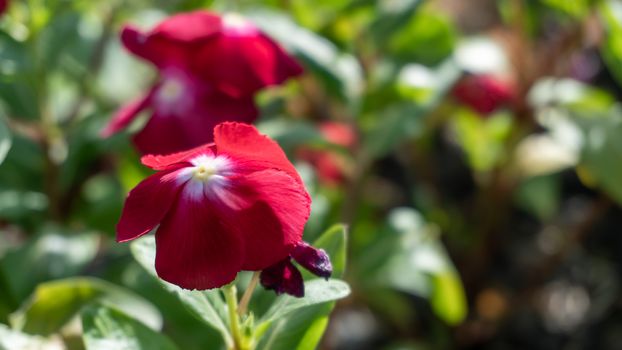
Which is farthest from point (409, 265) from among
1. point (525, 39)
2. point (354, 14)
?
point (525, 39)

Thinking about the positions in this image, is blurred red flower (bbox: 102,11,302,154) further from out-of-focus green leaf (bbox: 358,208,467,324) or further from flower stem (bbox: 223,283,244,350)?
out-of-focus green leaf (bbox: 358,208,467,324)

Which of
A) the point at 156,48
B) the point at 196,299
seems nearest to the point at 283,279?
the point at 196,299

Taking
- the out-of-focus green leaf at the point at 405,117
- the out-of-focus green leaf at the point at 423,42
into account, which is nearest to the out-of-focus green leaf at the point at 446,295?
the out-of-focus green leaf at the point at 405,117

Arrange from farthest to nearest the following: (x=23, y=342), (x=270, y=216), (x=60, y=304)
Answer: (x=60, y=304)
(x=23, y=342)
(x=270, y=216)

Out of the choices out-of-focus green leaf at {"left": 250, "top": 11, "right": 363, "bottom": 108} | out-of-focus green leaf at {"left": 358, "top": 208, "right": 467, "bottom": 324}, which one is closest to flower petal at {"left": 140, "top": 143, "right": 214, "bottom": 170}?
out-of-focus green leaf at {"left": 250, "top": 11, "right": 363, "bottom": 108}

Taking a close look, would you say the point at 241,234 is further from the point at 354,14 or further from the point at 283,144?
the point at 354,14

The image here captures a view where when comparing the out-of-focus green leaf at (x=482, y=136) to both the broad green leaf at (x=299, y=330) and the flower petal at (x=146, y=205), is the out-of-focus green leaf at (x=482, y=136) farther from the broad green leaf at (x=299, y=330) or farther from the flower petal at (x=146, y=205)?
the flower petal at (x=146, y=205)

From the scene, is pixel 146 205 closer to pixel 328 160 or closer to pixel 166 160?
pixel 166 160
